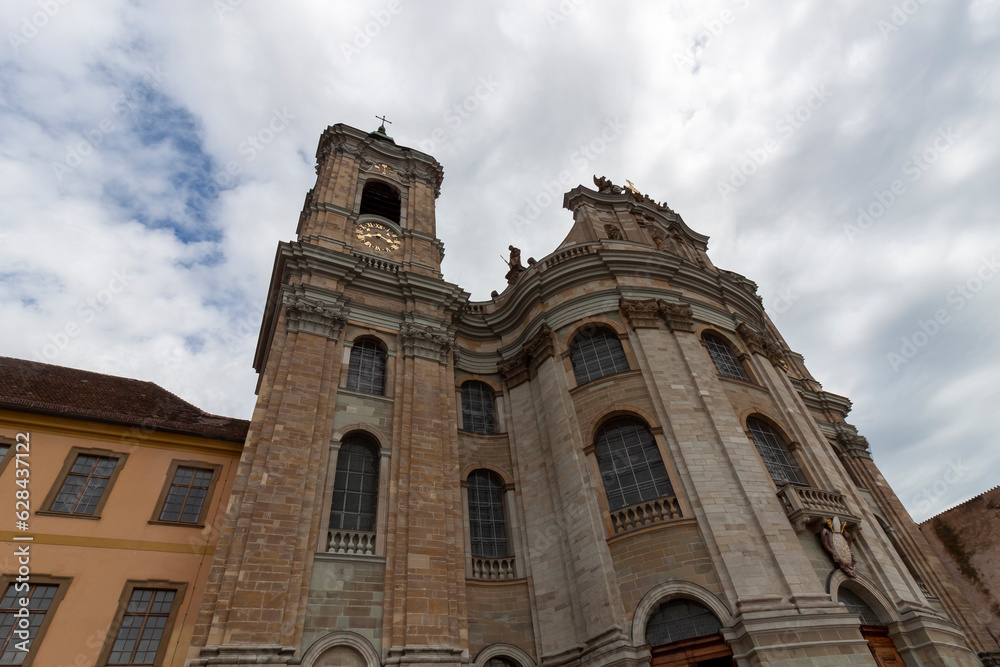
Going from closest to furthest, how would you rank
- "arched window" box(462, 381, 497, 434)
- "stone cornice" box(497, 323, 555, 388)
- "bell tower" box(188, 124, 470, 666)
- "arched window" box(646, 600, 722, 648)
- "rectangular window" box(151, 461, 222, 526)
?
1. "bell tower" box(188, 124, 470, 666)
2. "arched window" box(646, 600, 722, 648)
3. "rectangular window" box(151, 461, 222, 526)
4. "stone cornice" box(497, 323, 555, 388)
5. "arched window" box(462, 381, 497, 434)

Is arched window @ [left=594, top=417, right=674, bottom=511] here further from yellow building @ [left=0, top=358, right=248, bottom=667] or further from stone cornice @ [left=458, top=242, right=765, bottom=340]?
yellow building @ [left=0, top=358, right=248, bottom=667]

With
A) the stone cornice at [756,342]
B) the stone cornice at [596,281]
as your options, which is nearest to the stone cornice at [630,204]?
the stone cornice at [596,281]

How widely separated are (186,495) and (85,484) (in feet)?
7.28

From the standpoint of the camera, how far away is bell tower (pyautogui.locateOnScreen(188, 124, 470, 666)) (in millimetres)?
12250

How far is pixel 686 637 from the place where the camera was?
12867 mm

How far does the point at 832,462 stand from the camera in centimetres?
1762

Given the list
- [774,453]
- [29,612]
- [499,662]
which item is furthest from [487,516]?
[29,612]

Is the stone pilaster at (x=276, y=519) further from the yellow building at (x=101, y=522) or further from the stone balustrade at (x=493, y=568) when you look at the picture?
the stone balustrade at (x=493, y=568)

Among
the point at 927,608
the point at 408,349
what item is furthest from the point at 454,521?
the point at 927,608

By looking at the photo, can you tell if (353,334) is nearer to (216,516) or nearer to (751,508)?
(216,516)

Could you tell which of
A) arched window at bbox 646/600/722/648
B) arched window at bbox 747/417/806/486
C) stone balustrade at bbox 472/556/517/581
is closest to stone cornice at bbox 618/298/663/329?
arched window at bbox 747/417/806/486

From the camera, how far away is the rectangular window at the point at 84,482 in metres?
13.0

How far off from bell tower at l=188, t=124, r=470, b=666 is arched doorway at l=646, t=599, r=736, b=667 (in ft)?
14.7

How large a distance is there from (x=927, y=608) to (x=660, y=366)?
344 inches
